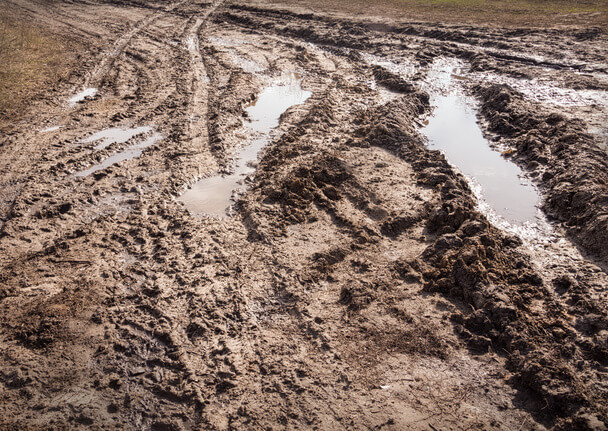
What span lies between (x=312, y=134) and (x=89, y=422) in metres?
7.48

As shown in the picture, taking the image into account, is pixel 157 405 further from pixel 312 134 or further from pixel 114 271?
pixel 312 134

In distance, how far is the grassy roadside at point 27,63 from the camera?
37.8 feet

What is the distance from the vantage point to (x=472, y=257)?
18.9 ft

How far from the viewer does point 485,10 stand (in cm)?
2203

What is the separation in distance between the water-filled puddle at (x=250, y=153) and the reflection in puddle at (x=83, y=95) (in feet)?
16.1

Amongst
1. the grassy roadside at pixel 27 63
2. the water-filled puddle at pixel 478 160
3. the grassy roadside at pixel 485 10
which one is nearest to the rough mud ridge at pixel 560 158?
the water-filled puddle at pixel 478 160

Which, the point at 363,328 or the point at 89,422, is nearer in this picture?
the point at 89,422

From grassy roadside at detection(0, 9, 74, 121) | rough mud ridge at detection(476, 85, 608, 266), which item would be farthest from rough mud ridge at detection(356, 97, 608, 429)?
grassy roadside at detection(0, 9, 74, 121)

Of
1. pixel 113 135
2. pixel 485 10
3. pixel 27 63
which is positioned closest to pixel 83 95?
pixel 113 135

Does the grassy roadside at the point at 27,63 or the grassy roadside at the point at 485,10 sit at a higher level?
the grassy roadside at the point at 485,10

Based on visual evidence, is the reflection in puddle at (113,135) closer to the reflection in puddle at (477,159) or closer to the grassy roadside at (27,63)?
the grassy roadside at (27,63)

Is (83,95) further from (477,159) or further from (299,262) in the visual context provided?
(477,159)

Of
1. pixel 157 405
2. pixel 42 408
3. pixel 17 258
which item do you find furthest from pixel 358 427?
pixel 17 258

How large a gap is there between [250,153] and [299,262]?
161 inches
